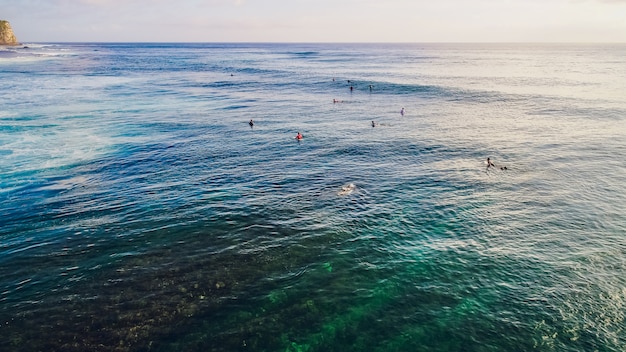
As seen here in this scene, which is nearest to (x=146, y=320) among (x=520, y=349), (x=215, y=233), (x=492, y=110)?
(x=215, y=233)

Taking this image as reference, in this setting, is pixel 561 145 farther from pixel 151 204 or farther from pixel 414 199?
pixel 151 204

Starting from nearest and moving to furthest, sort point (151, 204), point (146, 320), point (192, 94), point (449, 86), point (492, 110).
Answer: point (146, 320)
point (151, 204)
point (492, 110)
point (192, 94)
point (449, 86)

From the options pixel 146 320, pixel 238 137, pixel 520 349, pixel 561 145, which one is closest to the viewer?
pixel 520 349

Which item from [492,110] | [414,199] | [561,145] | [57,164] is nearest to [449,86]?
[492,110]

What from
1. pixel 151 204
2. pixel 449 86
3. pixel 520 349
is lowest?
pixel 520 349

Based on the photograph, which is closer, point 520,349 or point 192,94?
point 520,349

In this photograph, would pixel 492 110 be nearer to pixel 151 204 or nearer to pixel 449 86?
pixel 449 86

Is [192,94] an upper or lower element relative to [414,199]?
upper
